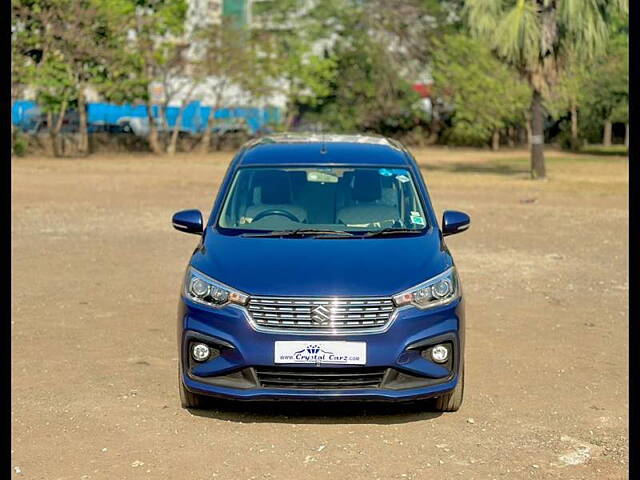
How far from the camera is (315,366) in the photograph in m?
6.14

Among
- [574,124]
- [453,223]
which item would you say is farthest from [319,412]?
[574,124]

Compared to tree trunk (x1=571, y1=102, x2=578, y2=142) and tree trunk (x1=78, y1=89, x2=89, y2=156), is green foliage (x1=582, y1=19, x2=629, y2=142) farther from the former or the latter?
tree trunk (x1=78, y1=89, x2=89, y2=156)

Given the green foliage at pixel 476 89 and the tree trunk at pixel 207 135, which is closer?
the tree trunk at pixel 207 135

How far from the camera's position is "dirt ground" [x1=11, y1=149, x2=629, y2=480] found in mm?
5699

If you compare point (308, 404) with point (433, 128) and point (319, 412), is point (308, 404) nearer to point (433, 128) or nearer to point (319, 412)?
point (319, 412)

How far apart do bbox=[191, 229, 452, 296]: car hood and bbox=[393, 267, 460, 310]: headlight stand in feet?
0.13

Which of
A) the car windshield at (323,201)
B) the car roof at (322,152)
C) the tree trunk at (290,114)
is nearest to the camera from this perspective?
the car windshield at (323,201)

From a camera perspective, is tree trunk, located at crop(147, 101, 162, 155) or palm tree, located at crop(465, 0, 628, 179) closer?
palm tree, located at crop(465, 0, 628, 179)

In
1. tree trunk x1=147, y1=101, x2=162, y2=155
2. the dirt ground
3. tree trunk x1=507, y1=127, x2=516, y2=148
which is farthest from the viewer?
tree trunk x1=507, y1=127, x2=516, y2=148

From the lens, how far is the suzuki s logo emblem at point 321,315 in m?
6.17

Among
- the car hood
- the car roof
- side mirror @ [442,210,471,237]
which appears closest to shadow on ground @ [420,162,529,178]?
the car roof

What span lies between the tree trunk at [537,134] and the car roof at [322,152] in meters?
22.7

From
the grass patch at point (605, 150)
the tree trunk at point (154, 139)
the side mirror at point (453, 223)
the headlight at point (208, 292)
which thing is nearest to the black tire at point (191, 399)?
the headlight at point (208, 292)

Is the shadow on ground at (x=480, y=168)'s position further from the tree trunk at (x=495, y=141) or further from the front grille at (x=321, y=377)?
the front grille at (x=321, y=377)
